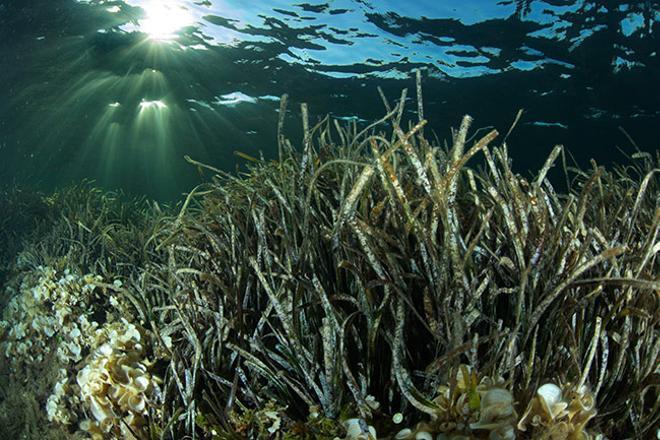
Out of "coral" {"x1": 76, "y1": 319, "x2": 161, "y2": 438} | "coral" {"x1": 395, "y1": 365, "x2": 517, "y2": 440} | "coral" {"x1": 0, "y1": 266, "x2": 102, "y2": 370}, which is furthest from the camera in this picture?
"coral" {"x1": 0, "y1": 266, "x2": 102, "y2": 370}

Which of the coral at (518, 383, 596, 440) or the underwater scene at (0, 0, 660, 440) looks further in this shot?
the underwater scene at (0, 0, 660, 440)

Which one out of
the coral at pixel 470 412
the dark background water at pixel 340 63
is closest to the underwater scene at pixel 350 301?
the coral at pixel 470 412

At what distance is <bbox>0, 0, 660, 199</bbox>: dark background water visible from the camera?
14.2 meters

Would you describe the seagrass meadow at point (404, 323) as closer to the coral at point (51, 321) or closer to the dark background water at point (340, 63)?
the coral at point (51, 321)

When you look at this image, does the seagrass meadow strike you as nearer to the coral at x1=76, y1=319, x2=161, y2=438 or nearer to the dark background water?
the coral at x1=76, y1=319, x2=161, y2=438

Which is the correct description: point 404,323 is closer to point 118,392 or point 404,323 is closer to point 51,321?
point 118,392

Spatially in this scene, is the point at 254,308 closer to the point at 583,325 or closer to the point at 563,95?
the point at 583,325

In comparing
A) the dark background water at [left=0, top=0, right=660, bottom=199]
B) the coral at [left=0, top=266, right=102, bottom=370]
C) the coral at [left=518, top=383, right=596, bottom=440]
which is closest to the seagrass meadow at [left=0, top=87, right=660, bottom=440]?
the coral at [left=518, top=383, right=596, bottom=440]

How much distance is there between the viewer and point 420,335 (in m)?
1.80

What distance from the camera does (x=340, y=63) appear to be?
17578mm

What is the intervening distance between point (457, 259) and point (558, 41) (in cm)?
1630

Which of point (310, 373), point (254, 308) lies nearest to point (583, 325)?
point (310, 373)

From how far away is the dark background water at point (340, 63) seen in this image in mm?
14195

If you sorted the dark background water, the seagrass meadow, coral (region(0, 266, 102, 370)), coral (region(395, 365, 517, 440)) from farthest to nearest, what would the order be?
the dark background water
coral (region(0, 266, 102, 370))
the seagrass meadow
coral (region(395, 365, 517, 440))
